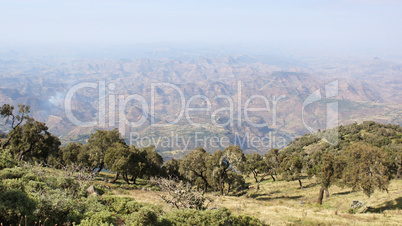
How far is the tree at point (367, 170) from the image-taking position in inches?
960

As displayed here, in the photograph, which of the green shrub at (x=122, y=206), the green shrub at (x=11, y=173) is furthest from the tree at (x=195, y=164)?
the green shrub at (x=11, y=173)

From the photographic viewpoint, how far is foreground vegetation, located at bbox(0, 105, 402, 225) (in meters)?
Answer: 12.1

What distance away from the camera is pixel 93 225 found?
1030 cm

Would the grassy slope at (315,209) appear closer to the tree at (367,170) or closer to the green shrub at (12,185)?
the tree at (367,170)

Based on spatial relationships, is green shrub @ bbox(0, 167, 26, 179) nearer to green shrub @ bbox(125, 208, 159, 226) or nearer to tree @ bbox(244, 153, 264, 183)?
green shrub @ bbox(125, 208, 159, 226)

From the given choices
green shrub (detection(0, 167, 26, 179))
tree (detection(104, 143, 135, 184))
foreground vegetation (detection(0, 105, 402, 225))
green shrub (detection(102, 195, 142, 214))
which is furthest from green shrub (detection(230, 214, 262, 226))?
tree (detection(104, 143, 135, 184))

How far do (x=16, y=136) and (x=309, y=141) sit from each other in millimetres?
116841

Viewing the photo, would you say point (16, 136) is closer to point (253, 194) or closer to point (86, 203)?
point (86, 203)

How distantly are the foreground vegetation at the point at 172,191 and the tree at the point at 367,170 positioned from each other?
9 cm

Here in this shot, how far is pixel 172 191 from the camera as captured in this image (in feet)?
55.1

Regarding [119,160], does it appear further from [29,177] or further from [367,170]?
[367,170]

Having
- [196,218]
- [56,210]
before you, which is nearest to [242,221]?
[196,218]

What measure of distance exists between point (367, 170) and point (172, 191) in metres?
23.0

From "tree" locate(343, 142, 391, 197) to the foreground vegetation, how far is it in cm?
9
